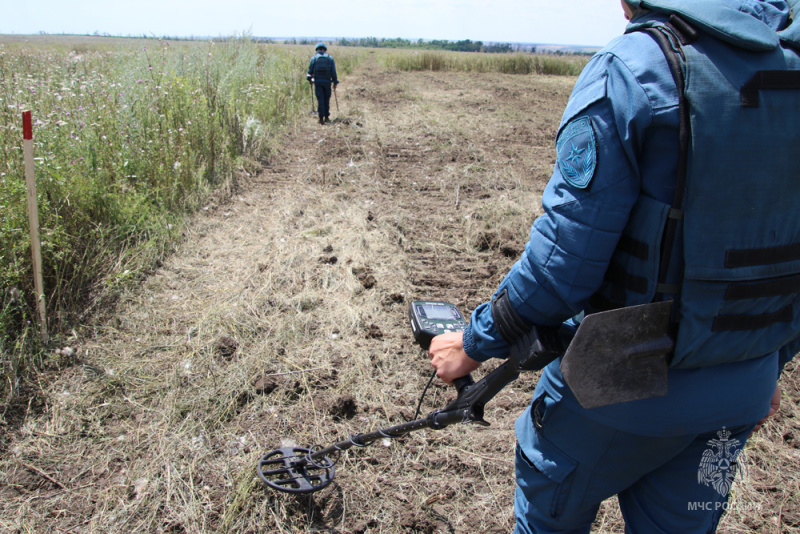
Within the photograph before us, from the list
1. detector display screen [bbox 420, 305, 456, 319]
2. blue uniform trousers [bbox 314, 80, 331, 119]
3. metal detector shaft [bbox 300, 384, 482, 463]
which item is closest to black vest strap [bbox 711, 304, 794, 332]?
metal detector shaft [bbox 300, 384, 482, 463]

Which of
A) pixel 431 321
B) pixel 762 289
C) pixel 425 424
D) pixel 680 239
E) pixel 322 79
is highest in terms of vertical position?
pixel 322 79

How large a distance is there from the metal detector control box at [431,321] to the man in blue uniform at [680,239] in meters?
0.37

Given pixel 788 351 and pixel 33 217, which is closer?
pixel 788 351

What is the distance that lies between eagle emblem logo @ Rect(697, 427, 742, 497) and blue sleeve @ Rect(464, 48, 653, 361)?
0.47 meters

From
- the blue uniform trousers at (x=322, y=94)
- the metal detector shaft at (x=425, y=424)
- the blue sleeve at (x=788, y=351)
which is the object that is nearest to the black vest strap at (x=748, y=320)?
the blue sleeve at (x=788, y=351)

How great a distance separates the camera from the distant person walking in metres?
11.2

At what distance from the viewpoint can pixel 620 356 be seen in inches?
46.6

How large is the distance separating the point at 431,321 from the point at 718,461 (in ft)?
2.84

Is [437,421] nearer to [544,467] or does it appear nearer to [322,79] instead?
[544,467]

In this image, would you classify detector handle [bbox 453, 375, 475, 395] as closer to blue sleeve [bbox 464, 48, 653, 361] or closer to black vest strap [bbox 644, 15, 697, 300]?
blue sleeve [bbox 464, 48, 653, 361]

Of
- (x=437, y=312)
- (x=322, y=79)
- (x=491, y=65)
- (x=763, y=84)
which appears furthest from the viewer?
(x=491, y=65)

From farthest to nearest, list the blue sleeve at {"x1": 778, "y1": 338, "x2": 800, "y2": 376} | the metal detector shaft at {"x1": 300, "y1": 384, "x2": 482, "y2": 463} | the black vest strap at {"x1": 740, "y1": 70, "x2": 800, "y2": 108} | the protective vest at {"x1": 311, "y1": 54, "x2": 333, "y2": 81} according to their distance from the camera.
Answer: the protective vest at {"x1": 311, "y1": 54, "x2": 333, "y2": 81}, the metal detector shaft at {"x1": 300, "y1": 384, "x2": 482, "y2": 463}, the blue sleeve at {"x1": 778, "y1": 338, "x2": 800, "y2": 376}, the black vest strap at {"x1": 740, "y1": 70, "x2": 800, "y2": 108}

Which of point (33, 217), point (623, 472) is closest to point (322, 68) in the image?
point (33, 217)

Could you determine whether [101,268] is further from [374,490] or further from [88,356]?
[374,490]
